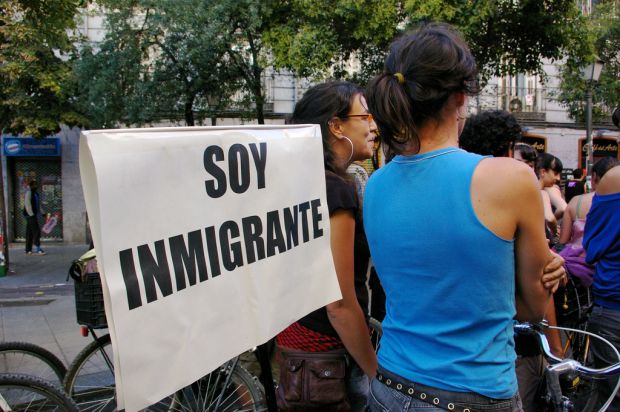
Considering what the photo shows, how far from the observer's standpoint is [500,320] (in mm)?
1461

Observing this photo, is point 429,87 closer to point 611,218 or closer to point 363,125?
point 363,125

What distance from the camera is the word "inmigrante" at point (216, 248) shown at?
1.54 metres

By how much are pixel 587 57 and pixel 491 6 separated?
3306mm

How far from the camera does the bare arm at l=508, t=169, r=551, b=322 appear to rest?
4.46 ft

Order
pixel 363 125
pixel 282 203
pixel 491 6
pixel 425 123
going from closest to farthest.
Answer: pixel 425 123 < pixel 282 203 < pixel 363 125 < pixel 491 6

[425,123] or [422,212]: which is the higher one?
[425,123]

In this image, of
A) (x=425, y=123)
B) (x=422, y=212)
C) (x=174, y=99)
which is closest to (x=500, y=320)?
(x=422, y=212)

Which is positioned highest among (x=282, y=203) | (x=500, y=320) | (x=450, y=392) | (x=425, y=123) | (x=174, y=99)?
(x=174, y=99)

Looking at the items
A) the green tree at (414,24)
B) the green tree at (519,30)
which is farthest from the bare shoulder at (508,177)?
the green tree at (519,30)

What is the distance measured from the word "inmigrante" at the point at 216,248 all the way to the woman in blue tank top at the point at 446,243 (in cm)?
48

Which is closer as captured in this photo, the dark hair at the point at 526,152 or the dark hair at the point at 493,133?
the dark hair at the point at 493,133

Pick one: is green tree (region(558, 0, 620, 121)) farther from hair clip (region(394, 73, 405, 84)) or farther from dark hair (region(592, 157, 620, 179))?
hair clip (region(394, 73, 405, 84))

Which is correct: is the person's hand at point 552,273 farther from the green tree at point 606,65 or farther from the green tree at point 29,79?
the green tree at point 606,65

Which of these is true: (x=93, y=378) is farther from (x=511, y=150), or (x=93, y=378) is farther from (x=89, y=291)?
(x=511, y=150)
